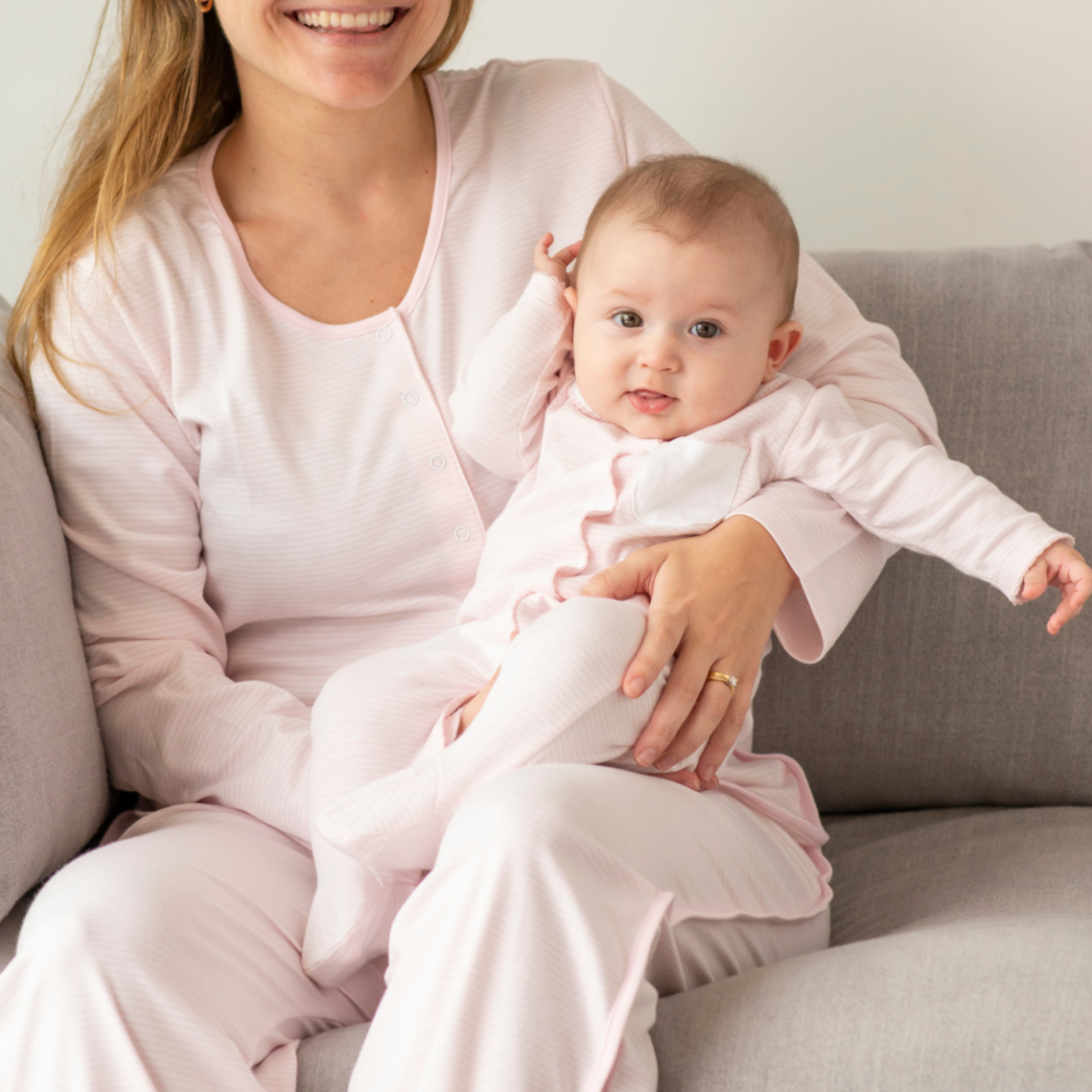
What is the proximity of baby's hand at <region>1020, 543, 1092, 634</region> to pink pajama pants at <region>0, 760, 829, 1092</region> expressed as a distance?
0.34 m

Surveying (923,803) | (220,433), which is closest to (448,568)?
(220,433)

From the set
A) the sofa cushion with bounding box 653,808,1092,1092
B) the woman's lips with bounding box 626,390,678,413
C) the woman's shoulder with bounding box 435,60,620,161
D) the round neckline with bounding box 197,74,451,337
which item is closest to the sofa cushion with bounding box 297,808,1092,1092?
the sofa cushion with bounding box 653,808,1092,1092

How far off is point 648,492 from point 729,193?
1.05ft

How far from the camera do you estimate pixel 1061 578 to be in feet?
3.64

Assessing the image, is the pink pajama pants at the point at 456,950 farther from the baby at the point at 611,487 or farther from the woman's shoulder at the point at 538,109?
the woman's shoulder at the point at 538,109

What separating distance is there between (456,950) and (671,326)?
0.64 metres

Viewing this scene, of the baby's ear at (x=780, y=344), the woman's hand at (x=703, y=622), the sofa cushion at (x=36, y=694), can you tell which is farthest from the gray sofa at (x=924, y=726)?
the baby's ear at (x=780, y=344)

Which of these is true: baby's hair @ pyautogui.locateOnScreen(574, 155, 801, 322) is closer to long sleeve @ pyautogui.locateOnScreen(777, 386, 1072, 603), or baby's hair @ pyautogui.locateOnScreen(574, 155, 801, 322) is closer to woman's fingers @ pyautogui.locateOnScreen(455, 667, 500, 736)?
long sleeve @ pyautogui.locateOnScreen(777, 386, 1072, 603)

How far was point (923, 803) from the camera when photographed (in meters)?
1.63

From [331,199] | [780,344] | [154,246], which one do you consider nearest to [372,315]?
[331,199]

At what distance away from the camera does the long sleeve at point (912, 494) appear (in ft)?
3.71

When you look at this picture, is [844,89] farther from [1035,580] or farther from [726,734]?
[726,734]

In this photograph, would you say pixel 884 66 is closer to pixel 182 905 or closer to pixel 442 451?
pixel 442 451

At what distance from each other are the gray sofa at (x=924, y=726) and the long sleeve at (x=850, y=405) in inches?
7.8
